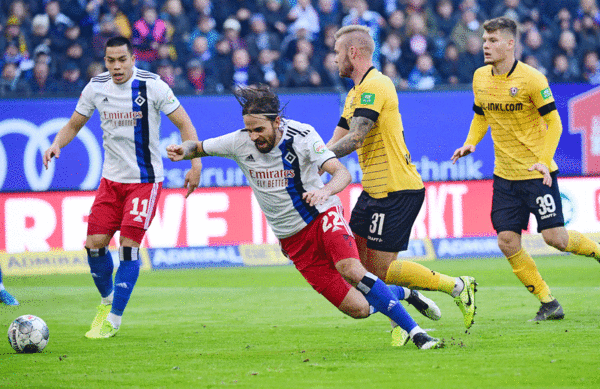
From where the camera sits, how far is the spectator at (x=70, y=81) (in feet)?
45.6

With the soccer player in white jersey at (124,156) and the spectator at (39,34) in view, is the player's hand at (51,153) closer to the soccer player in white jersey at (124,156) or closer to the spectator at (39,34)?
the soccer player in white jersey at (124,156)

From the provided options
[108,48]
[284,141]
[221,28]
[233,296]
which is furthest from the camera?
[221,28]

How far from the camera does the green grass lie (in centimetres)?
475

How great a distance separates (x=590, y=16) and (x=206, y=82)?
7.60 m

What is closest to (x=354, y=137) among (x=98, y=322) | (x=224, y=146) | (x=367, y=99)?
(x=367, y=99)

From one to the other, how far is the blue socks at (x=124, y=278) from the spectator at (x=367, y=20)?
894 centimetres

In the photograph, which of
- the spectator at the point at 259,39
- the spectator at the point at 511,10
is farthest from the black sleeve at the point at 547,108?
the spectator at the point at 511,10

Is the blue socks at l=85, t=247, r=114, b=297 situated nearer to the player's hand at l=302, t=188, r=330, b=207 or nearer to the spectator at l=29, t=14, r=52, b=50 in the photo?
the player's hand at l=302, t=188, r=330, b=207

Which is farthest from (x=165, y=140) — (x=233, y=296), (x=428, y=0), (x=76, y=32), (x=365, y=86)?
(x=365, y=86)

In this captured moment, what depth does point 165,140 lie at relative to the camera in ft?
44.4

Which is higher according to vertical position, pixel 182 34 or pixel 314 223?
pixel 182 34

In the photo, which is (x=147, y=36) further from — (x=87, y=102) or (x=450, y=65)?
(x=87, y=102)

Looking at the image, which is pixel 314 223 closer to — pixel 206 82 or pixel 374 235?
pixel 374 235

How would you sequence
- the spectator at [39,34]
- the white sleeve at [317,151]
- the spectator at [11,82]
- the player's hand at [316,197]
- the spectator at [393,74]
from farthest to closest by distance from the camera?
1. the spectator at [393,74]
2. the spectator at [39,34]
3. the spectator at [11,82]
4. the white sleeve at [317,151]
5. the player's hand at [316,197]
